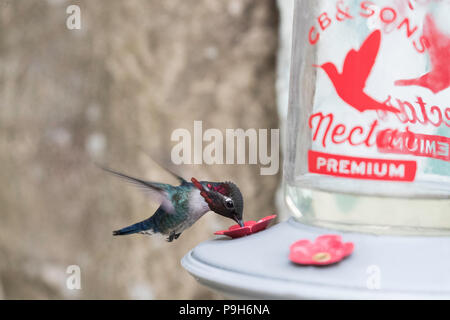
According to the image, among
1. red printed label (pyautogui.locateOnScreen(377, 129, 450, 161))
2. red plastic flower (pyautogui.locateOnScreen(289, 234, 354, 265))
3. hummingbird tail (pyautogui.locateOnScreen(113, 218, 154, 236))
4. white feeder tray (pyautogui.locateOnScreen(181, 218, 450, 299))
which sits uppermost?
red printed label (pyautogui.locateOnScreen(377, 129, 450, 161))

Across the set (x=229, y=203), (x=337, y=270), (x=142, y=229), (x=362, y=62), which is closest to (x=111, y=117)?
(x=142, y=229)

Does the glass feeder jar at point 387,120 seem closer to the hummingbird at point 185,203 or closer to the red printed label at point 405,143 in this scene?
the red printed label at point 405,143

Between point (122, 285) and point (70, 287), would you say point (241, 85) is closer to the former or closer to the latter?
point (122, 285)

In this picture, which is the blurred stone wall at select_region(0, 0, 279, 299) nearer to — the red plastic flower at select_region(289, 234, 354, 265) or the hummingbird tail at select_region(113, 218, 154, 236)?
the hummingbird tail at select_region(113, 218, 154, 236)

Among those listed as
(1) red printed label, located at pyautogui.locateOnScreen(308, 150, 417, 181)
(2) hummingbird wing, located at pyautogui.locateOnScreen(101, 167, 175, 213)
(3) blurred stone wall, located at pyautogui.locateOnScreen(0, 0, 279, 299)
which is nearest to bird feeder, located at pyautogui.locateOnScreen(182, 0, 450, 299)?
(1) red printed label, located at pyautogui.locateOnScreen(308, 150, 417, 181)
